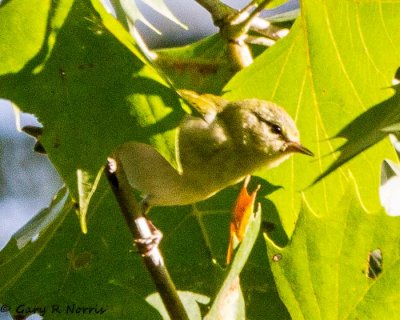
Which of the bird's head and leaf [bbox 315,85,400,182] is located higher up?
leaf [bbox 315,85,400,182]

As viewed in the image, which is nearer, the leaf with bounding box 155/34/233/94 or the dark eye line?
the leaf with bounding box 155/34/233/94

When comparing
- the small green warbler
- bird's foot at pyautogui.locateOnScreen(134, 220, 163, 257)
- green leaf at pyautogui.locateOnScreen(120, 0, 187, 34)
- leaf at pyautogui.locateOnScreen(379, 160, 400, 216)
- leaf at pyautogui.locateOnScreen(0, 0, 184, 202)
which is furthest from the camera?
the small green warbler

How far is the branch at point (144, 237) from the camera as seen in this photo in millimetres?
1432

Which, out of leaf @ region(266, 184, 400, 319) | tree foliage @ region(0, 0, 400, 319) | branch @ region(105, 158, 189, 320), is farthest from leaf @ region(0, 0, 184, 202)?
leaf @ region(266, 184, 400, 319)

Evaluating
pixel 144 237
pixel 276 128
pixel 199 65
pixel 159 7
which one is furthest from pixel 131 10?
pixel 276 128

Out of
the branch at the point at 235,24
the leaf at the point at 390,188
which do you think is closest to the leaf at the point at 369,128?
the leaf at the point at 390,188

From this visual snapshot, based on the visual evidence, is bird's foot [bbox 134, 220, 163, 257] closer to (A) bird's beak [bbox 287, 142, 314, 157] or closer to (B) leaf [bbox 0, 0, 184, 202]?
(B) leaf [bbox 0, 0, 184, 202]

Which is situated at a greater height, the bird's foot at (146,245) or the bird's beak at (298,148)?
the bird's foot at (146,245)

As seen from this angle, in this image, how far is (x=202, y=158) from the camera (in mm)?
2070

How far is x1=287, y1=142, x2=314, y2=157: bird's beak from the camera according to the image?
1940 millimetres

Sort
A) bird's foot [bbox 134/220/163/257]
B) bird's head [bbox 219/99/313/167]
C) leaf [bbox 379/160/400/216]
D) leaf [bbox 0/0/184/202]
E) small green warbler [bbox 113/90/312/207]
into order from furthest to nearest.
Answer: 1. bird's head [bbox 219/99/313/167]
2. small green warbler [bbox 113/90/312/207]
3. leaf [bbox 379/160/400/216]
4. bird's foot [bbox 134/220/163/257]
5. leaf [bbox 0/0/184/202]

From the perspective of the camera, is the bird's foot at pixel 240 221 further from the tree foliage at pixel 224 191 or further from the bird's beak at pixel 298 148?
the bird's beak at pixel 298 148

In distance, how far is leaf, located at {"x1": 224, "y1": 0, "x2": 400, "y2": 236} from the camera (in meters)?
1.79

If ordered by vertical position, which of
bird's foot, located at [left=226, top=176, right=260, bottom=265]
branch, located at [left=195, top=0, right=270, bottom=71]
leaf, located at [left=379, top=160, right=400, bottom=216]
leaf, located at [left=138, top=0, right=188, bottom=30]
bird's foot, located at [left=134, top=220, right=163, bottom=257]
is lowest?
leaf, located at [left=379, top=160, right=400, bottom=216]
